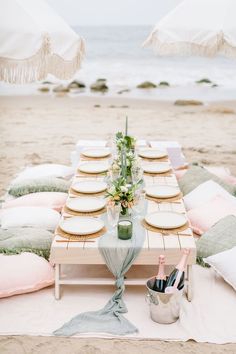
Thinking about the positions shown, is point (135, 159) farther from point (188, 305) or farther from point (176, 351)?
point (176, 351)

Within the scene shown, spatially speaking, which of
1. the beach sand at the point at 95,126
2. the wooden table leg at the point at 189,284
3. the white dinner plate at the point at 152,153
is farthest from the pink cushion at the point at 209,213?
the beach sand at the point at 95,126

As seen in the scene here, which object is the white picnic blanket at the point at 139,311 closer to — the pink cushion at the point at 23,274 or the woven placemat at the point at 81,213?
the pink cushion at the point at 23,274

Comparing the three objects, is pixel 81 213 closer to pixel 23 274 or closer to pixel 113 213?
pixel 113 213

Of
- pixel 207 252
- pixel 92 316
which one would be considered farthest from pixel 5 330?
pixel 207 252

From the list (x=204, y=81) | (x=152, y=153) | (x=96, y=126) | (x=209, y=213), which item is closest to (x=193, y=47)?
(x=152, y=153)

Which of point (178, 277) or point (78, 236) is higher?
point (78, 236)

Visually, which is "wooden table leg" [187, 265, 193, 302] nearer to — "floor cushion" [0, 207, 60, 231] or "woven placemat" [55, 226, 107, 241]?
"woven placemat" [55, 226, 107, 241]

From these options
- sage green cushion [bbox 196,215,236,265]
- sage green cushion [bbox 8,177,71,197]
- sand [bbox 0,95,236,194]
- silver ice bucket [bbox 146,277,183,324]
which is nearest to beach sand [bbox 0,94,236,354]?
sand [bbox 0,95,236,194]

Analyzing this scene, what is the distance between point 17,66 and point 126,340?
2.11 meters

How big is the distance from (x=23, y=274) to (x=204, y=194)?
7.44 feet

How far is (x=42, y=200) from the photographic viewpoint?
5.50 m

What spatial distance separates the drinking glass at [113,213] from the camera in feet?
14.0

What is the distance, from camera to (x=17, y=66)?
397 cm

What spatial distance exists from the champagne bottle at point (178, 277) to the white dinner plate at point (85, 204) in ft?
3.54
